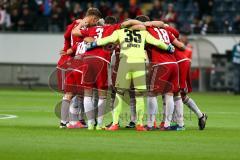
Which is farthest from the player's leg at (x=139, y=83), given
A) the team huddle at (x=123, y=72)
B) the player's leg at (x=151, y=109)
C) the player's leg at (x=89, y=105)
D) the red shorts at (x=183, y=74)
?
the red shorts at (x=183, y=74)

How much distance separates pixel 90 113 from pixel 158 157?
4.70 m

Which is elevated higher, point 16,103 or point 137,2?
point 137,2

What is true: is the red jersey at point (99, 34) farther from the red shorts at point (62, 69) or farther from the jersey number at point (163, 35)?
the red shorts at point (62, 69)

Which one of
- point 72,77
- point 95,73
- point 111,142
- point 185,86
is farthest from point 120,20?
point 111,142

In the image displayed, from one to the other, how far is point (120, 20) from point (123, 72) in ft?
65.9

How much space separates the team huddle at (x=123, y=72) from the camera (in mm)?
16453

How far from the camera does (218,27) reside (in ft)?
125

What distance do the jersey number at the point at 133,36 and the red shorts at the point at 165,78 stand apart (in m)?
0.69

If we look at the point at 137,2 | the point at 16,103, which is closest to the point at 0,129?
the point at 16,103

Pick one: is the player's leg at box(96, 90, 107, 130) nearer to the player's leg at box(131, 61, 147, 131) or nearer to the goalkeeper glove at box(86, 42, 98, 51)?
the player's leg at box(131, 61, 147, 131)

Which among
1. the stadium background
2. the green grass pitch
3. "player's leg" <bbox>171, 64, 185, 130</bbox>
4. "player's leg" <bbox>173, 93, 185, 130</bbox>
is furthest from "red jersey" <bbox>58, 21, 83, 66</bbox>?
the stadium background

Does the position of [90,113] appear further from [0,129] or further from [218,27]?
[218,27]

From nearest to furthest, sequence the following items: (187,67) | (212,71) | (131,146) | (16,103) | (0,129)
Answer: (131,146)
(0,129)
(187,67)
(16,103)
(212,71)

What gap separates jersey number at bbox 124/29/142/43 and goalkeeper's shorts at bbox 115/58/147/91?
0.36 meters
